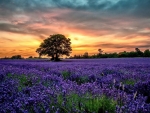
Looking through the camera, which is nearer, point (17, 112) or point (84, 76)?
point (17, 112)

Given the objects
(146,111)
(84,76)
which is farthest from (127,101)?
(84,76)

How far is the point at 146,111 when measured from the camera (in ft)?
7.01

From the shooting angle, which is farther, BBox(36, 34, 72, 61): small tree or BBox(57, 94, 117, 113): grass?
BBox(36, 34, 72, 61): small tree

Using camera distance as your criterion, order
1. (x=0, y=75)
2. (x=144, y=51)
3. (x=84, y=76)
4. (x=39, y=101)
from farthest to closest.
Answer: (x=144, y=51)
(x=84, y=76)
(x=0, y=75)
(x=39, y=101)

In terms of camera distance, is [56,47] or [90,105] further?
[56,47]

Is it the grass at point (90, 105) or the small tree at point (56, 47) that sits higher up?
the small tree at point (56, 47)

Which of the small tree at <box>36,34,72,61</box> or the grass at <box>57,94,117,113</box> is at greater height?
the small tree at <box>36,34,72,61</box>

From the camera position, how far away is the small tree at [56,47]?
31000 mm

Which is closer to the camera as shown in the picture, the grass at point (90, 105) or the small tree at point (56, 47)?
the grass at point (90, 105)

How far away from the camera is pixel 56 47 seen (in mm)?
31172

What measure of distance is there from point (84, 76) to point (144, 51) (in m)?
38.3

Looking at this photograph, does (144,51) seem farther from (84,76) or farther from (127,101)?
(127,101)

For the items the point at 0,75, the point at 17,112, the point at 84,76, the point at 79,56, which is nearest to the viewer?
the point at 17,112

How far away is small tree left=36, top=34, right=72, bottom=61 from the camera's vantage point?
3100 cm
